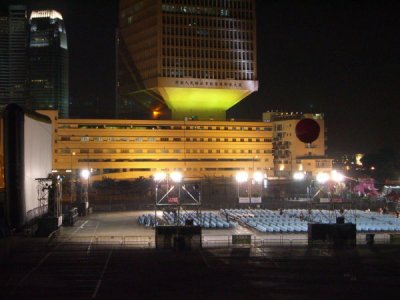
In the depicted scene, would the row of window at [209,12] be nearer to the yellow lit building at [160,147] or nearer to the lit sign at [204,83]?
the lit sign at [204,83]

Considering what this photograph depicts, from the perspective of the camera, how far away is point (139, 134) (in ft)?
484

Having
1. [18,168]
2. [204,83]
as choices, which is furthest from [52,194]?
[204,83]

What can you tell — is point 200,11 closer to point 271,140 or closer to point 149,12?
point 149,12

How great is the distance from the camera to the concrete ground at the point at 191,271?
95.5 ft

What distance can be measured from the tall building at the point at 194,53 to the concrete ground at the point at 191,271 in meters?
96.5

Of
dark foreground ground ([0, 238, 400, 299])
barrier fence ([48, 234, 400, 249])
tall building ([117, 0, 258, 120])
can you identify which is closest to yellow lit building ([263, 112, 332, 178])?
tall building ([117, 0, 258, 120])

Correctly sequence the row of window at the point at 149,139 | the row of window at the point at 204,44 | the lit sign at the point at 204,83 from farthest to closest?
the row of window at the point at 149,139 → the row of window at the point at 204,44 → the lit sign at the point at 204,83

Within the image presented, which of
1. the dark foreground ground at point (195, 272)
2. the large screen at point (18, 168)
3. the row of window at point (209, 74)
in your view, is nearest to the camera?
the dark foreground ground at point (195, 272)

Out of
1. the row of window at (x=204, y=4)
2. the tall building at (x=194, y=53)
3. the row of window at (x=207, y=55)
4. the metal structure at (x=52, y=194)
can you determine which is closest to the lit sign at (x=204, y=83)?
the tall building at (x=194, y=53)

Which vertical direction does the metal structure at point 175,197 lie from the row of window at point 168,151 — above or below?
below

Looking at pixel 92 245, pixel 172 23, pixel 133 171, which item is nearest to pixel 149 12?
pixel 172 23

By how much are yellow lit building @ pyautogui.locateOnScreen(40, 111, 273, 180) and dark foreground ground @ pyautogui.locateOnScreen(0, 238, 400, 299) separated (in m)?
98.3

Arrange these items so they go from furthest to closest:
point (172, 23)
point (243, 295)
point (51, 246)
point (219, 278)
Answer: point (172, 23), point (51, 246), point (219, 278), point (243, 295)

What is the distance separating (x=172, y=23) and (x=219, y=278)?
115m
